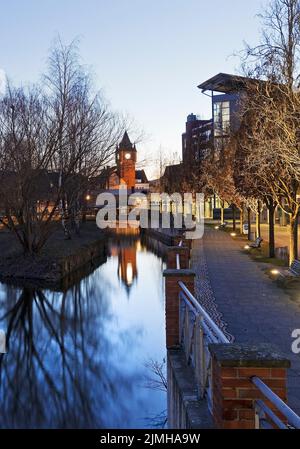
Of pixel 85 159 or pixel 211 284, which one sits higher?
pixel 85 159

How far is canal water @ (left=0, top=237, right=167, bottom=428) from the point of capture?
8367mm

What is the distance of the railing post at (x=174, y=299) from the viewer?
22.2 ft

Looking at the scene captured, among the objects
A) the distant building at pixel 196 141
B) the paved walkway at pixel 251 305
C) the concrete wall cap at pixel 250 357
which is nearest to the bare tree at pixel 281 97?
the paved walkway at pixel 251 305

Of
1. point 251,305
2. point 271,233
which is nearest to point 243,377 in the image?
point 251,305

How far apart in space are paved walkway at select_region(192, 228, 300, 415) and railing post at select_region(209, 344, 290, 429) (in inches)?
85.9

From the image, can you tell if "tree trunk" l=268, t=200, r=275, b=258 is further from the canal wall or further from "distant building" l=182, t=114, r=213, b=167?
"distant building" l=182, t=114, r=213, b=167

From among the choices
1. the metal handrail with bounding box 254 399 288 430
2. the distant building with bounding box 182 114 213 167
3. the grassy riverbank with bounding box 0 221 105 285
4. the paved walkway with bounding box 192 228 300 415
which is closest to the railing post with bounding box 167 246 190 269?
the paved walkway with bounding box 192 228 300 415

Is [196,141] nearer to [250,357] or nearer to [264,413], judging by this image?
[250,357]

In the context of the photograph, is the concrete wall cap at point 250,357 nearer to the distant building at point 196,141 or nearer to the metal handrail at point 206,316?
the metal handrail at point 206,316

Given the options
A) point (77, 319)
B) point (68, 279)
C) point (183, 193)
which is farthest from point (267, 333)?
point (183, 193)

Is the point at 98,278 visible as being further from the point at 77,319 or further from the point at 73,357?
the point at 73,357
